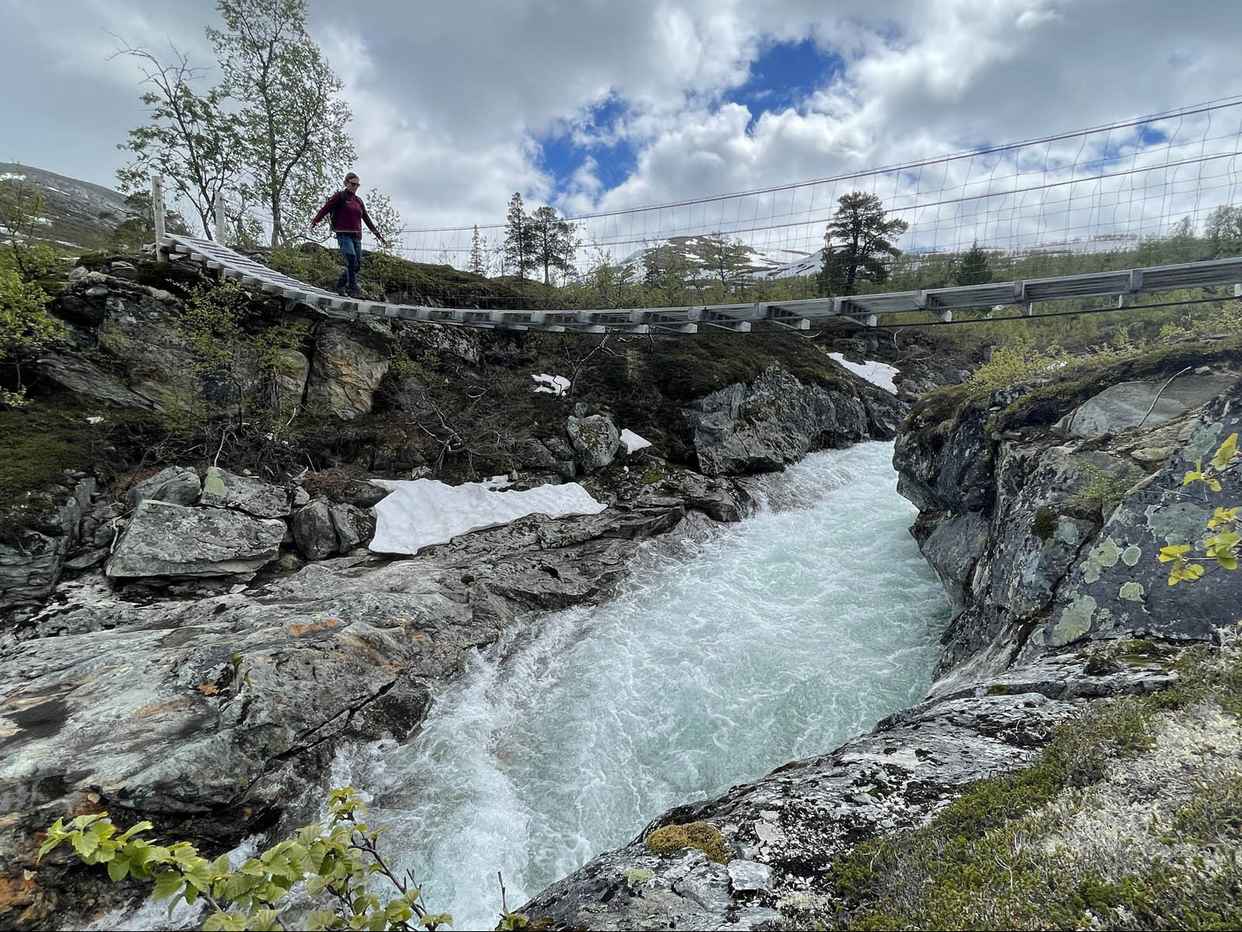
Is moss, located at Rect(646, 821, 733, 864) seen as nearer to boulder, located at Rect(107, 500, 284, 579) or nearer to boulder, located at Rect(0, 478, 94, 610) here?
boulder, located at Rect(107, 500, 284, 579)

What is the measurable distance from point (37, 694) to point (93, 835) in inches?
267

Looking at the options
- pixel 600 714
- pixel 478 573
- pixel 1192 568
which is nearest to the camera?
pixel 1192 568

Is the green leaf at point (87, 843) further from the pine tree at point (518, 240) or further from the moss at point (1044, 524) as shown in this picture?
the pine tree at point (518, 240)

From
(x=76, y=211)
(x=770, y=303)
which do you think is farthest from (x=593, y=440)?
(x=76, y=211)

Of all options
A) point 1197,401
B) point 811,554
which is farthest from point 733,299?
point 1197,401

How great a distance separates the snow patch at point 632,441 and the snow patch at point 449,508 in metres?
2.78

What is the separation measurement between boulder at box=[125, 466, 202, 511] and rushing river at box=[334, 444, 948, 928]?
21.5 ft

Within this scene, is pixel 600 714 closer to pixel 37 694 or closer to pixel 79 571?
pixel 37 694

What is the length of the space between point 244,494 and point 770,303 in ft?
38.8

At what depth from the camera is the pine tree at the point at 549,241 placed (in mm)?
30109

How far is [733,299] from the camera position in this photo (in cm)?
2800

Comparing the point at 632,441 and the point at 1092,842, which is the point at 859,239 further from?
the point at 1092,842

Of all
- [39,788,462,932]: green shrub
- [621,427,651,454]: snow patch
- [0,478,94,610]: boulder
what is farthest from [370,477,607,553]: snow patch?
[39,788,462,932]: green shrub

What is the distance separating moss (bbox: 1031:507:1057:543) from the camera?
20.6 ft
